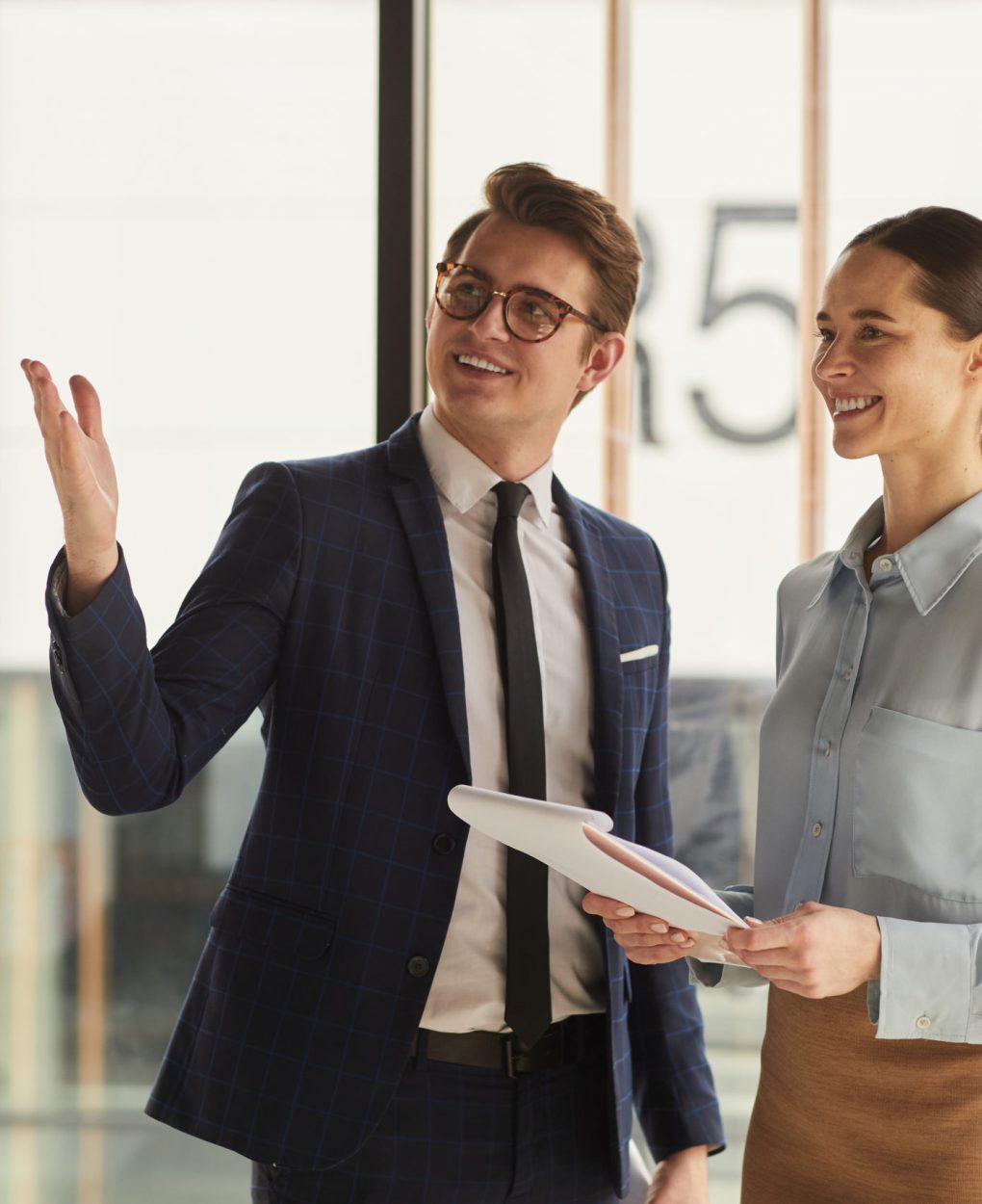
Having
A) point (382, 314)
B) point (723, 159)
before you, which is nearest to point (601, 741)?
point (382, 314)

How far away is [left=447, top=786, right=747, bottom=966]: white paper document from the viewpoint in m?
1.19

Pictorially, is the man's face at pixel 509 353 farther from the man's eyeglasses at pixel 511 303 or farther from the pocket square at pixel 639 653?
the pocket square at pixel 639 653

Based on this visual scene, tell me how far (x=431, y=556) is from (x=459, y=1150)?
0.75 meters

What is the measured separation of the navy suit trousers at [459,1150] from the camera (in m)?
1.56

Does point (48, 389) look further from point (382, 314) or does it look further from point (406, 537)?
point (382, 314)

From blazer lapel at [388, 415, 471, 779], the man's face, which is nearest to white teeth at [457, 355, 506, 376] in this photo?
the man's face

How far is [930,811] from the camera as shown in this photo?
1418mm

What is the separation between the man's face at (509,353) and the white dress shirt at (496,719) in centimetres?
5

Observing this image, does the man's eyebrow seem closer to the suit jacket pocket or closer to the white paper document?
the white paper document

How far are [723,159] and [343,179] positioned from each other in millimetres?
716

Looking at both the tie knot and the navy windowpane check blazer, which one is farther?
the tie knot

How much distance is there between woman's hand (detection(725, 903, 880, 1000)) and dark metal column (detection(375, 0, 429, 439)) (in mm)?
1349

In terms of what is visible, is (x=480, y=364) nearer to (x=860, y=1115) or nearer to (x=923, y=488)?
(x=923, y=488)

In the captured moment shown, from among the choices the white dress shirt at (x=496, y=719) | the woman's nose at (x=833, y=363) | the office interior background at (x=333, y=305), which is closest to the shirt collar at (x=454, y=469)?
the white dress shirt at (x=496, y=719)
